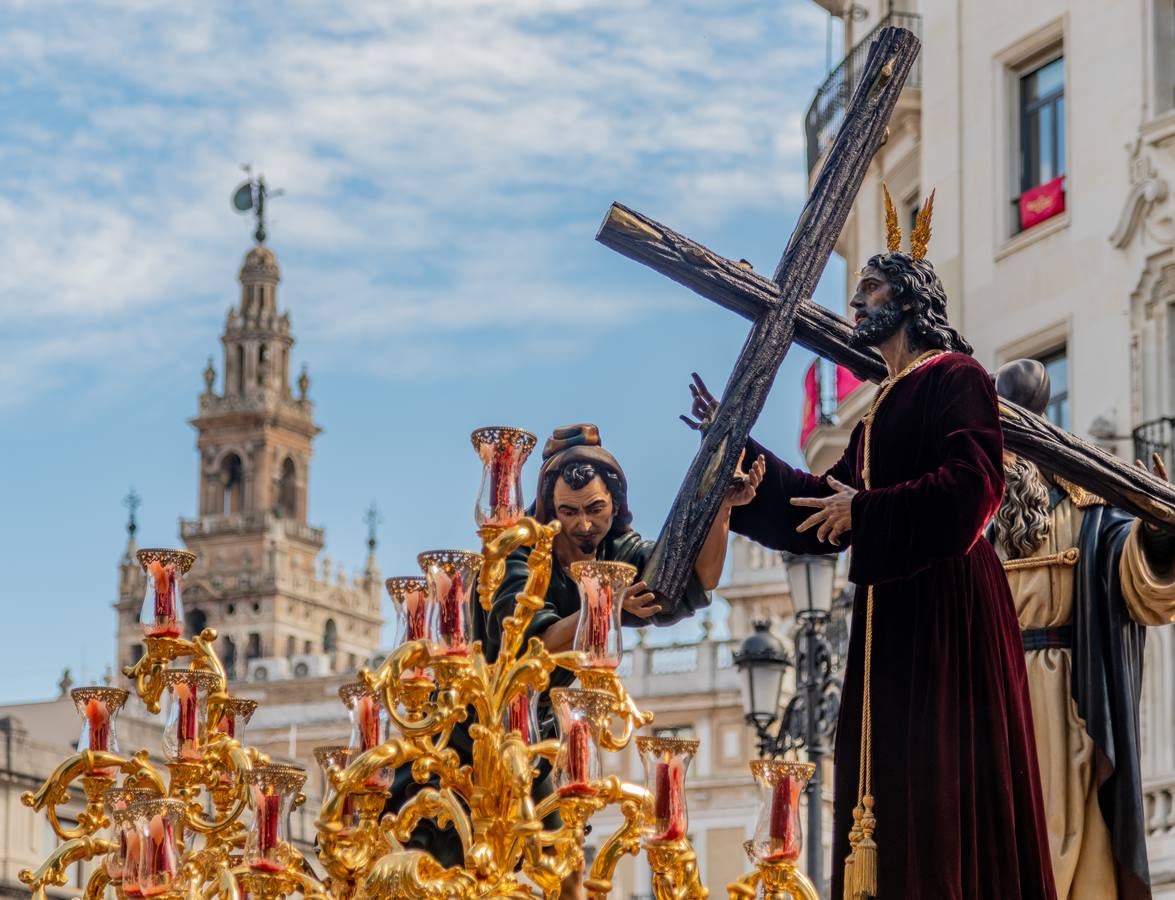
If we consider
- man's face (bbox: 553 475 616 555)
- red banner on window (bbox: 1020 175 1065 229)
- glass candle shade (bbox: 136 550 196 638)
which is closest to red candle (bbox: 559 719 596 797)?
man's face (bbox: 553 475 616 555)

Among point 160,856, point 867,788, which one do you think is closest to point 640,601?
point 867,788

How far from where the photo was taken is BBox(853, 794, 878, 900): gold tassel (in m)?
6.30

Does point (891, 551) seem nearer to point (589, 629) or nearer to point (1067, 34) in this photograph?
point (589, 629)

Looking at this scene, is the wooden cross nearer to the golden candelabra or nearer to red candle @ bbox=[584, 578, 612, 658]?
red candle @ bbox=[584, 578, 612, 658]

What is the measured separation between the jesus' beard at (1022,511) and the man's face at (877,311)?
1275 millimetres

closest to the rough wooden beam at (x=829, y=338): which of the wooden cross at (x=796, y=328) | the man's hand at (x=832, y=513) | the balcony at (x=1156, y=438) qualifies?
the wooden cross at (x=796, y=328)

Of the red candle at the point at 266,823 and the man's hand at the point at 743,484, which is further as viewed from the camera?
the red candle at the point at 266,823

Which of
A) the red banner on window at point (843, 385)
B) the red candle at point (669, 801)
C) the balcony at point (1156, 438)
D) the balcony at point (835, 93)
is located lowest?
the red candle at point (669, 801)

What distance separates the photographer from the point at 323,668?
104 meters

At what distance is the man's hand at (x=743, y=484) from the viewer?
680 centimetres

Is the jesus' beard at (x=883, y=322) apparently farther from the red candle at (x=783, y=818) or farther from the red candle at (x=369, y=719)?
the red candle at (x=369, y=719)

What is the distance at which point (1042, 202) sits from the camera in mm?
25219

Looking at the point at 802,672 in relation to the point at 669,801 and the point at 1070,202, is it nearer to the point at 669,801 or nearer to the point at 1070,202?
the point at 1070,202

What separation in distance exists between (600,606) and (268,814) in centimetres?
122
